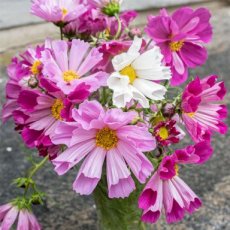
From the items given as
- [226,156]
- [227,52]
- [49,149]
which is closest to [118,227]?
[49,149]

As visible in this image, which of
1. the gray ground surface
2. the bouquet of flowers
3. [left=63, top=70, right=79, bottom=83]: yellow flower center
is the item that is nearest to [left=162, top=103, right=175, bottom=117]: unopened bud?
the bouquet of flowers

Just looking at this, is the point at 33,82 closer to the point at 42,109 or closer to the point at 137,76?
the point at 42,109

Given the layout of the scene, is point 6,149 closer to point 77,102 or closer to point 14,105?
point 14,105

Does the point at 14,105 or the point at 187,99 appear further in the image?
the point at 14,105

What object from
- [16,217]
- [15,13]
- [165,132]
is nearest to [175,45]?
[165,132]

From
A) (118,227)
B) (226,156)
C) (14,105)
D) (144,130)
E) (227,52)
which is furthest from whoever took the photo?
(227,52)

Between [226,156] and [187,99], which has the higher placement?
[187,99]

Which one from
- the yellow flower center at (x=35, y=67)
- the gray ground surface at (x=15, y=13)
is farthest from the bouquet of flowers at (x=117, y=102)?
the gray ground surface at (x=15, y=13)

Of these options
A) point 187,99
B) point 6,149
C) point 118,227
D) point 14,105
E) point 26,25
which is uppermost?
point 187,99

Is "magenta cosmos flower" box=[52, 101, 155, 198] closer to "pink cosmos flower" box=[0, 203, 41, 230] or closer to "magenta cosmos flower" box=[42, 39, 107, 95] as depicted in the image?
"magenta cosmos flower" box=[42, 39, 107, 95]

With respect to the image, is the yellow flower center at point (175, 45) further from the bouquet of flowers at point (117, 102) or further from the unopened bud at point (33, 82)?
the unopened bud at point (33, 82)
